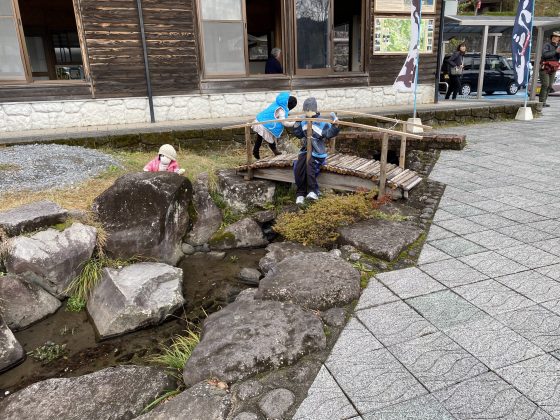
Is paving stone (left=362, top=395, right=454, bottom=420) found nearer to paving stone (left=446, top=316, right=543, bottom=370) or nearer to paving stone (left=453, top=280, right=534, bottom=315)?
paving stone (left=446, top=316, right=543, bottom=370)

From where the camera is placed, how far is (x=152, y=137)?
892 centimetres

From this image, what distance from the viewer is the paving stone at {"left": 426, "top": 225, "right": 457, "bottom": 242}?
16.5 ft

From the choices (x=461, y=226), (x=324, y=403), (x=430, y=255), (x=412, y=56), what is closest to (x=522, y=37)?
(x=412, y=56)

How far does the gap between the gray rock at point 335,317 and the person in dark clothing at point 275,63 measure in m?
8.70

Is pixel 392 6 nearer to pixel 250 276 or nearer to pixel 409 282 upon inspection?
pixel 250 276

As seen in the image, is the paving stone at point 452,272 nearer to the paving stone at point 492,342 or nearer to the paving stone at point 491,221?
the paving stone at point 492,342

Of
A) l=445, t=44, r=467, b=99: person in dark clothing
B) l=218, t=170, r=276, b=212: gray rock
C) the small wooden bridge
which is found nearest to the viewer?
the small wooden bridge

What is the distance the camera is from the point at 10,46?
30.6 feet

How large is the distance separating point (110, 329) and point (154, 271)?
0.94 meters

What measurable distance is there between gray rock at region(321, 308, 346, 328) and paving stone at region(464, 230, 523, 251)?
6.62 ft

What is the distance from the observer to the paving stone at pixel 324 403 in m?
2.66

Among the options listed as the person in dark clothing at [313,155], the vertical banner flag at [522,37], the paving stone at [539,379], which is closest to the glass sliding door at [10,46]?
the person in dark clothing at [313,155]

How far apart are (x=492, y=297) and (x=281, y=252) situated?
2.57m

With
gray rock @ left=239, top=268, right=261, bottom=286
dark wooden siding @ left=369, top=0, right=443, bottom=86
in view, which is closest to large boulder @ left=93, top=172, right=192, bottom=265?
gray rock @ left=239, top=268, right=261, bottom=286
